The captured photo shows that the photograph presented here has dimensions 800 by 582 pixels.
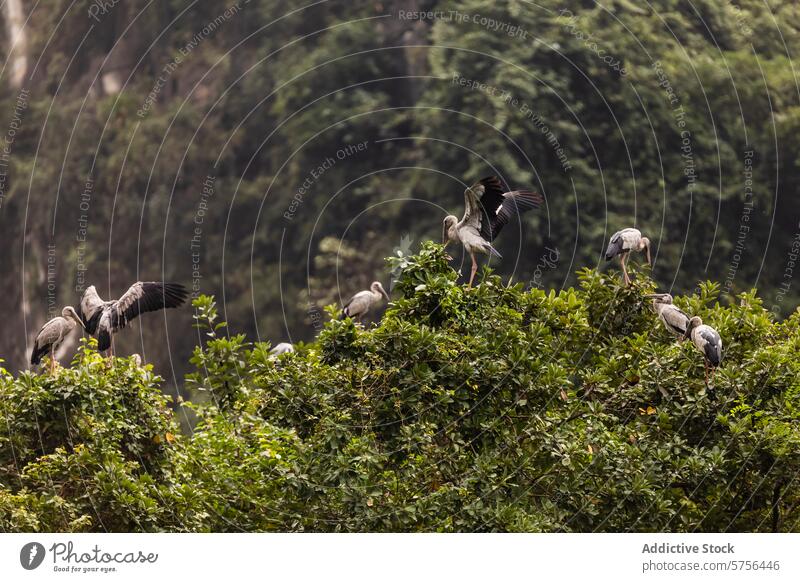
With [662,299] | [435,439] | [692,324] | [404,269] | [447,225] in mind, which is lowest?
[435,439]

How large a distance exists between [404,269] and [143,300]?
4046 millimetres

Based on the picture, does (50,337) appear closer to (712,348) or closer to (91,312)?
(91,312)

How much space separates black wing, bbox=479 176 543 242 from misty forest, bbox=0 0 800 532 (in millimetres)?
47

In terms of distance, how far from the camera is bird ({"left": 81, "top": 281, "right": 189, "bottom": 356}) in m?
18.0

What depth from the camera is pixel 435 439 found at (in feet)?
51.0

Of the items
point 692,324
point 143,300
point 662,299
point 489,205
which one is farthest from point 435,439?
point 143,300

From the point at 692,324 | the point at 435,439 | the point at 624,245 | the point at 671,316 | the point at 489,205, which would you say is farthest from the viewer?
the point at 489,205

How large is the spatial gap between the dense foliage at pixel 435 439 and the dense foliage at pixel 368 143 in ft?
62.8

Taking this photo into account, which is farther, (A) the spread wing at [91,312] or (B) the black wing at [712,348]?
(A) the spread wing at [91,312]

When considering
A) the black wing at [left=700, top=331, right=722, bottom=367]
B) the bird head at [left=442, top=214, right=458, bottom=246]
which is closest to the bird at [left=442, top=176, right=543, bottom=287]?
the bird head at [left=442, top=214, right=458, bottom=246]

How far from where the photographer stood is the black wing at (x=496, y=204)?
18.3 metres

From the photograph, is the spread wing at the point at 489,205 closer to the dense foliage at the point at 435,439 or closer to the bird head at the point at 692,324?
the dense foliage at the point at 435,439

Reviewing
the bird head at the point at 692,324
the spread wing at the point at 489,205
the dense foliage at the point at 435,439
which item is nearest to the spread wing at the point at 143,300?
the dense foliage at the point at 435,439

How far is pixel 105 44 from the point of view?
4900 cm
